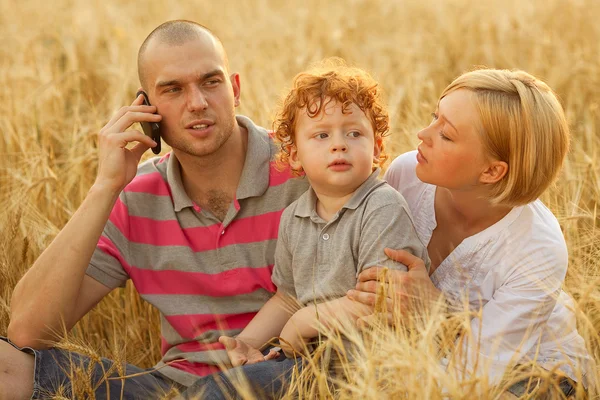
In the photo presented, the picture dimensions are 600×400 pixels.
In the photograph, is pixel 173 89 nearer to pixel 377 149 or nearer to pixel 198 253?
pixel 198 253

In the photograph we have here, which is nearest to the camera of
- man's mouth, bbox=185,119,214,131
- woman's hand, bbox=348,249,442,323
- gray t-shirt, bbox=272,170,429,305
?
woman's hand, bbox=348,249,442,323

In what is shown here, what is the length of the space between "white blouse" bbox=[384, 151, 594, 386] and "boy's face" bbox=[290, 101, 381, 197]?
37 centimetres

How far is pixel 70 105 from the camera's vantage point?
5.72 metres

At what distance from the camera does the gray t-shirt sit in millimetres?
2717

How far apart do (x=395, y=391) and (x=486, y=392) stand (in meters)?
0.24

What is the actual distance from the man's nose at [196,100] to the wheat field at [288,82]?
0.95 metres

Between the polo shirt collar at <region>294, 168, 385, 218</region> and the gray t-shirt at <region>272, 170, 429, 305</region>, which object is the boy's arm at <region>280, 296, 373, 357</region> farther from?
the polo shirt collar at <region>294, 168, 385, 218</region>

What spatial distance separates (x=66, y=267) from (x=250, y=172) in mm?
776

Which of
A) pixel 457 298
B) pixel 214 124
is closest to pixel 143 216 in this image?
pixel 214 124

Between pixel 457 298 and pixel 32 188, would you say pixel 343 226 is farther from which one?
pixel 32 188

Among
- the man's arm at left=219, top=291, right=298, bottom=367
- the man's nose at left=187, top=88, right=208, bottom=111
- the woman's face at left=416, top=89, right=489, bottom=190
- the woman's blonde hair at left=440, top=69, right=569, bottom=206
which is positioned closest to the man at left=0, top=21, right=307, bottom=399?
the man's nose at left=187, top=88, right=208, bottom=111

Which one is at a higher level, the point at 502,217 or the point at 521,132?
the point at 521,132

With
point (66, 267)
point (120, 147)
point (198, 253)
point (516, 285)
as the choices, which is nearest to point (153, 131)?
point (120, 147)

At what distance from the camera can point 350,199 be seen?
2.83m
